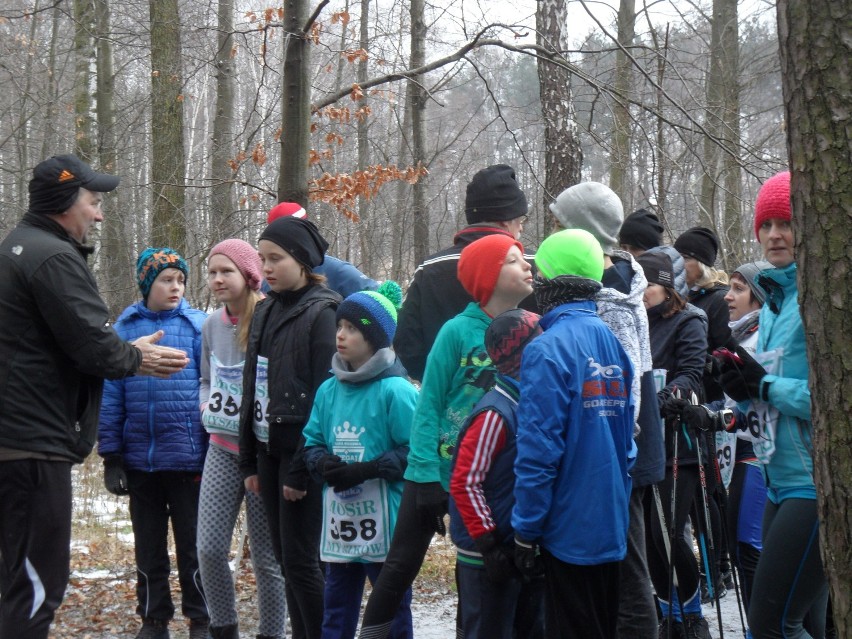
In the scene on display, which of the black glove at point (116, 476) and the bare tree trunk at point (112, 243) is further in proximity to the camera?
the bare tree trunk at point (112, 243)

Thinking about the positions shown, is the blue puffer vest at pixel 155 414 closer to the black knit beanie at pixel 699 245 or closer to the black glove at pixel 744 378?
the black glove at pixel 744 378

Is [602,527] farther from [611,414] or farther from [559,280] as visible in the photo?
[559,280]

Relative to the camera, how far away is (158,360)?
4.32 metres

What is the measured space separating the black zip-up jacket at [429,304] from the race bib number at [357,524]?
67 cm

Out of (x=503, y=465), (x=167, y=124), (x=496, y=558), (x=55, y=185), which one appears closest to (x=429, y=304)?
(x=503, y=465)

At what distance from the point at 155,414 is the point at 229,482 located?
67cm

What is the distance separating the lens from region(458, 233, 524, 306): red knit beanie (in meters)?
3.86

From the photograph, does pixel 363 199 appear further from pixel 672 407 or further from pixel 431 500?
pixel 431 500

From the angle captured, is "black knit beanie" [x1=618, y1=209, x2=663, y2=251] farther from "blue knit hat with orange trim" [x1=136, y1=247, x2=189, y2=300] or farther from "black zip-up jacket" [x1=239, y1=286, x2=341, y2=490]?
"blue knit hat with orange trim" [x1=136, y1=247, x2=189, y2=300]

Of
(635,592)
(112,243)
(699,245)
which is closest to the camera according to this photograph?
(635,592)

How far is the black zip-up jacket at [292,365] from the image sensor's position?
4.46 meters

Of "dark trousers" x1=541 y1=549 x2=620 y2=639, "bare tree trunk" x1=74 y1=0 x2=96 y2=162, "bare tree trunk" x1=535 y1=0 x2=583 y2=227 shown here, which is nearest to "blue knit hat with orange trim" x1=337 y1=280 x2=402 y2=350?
"dark trousers" x1=541 y1=549 x2=620 y2=639

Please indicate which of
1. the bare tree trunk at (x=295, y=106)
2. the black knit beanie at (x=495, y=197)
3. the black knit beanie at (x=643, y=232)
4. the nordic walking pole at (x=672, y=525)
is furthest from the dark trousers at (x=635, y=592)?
the bare tree trunk at (x=295, y=106)

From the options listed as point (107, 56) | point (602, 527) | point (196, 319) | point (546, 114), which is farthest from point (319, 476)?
point (107, 56)
